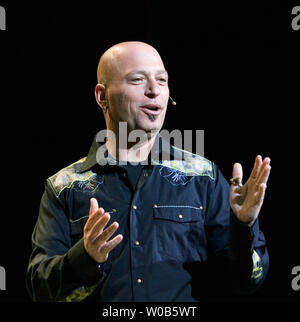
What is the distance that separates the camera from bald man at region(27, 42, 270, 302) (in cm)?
189

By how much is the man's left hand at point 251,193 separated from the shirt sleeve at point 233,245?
0.03 metres

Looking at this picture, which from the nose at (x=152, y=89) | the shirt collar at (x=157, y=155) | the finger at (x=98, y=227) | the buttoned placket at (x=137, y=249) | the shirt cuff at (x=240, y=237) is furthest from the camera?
the shirt collar at (x=157, y=155)

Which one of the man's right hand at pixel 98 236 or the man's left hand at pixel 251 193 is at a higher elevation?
the man's left hand at pixel 251 193

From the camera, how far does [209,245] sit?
2.09 m

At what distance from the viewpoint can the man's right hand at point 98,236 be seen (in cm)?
177

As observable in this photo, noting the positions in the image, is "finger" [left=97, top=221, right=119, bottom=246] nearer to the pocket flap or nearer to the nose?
the pocket flap

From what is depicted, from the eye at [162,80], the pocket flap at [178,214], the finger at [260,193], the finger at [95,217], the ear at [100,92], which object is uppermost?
the eye at [162,80]

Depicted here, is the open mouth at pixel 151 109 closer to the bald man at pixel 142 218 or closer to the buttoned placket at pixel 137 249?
the bald man at pixel 142 218

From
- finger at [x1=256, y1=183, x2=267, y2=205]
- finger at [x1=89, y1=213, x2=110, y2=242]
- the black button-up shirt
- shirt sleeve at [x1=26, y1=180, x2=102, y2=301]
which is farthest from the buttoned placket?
finger at [x1=256, y1=183, x2=267, y2=205]

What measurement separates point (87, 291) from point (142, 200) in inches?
15.5

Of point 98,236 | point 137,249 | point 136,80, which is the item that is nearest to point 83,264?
point 98,236

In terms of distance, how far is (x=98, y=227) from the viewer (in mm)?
1771

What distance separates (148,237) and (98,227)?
0.31 meters

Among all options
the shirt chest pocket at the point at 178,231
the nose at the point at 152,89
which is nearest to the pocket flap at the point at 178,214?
the shirt chest pocket at the point at 178,231
